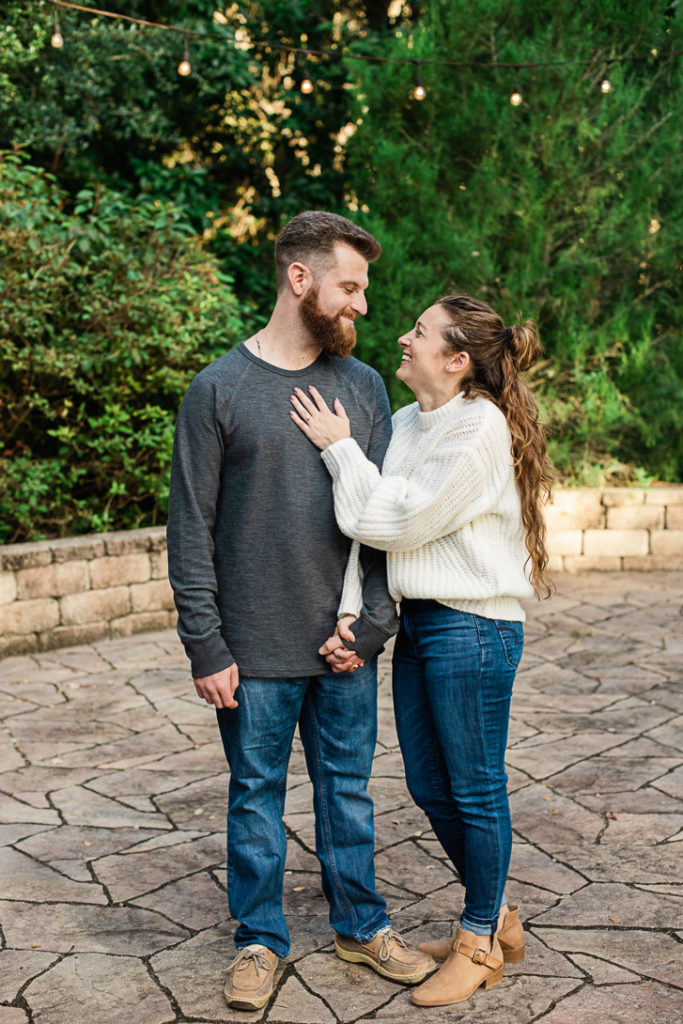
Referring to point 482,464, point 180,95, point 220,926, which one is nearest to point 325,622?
point 482,464

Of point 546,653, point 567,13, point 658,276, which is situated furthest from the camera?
point 658,276

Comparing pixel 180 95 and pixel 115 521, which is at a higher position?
pixel 180 95

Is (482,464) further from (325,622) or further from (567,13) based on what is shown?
(567,13)

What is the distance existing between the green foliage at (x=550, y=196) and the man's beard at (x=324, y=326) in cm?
546

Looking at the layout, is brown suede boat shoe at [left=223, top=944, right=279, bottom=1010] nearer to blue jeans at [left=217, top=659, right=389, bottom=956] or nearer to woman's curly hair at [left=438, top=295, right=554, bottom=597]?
blue jeans at [left=217, top=659, right=389, bottom=956]

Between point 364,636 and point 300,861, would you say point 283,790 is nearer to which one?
point 364,636

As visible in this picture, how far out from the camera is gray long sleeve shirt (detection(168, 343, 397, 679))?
8.00 feet

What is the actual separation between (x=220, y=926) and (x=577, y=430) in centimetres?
610

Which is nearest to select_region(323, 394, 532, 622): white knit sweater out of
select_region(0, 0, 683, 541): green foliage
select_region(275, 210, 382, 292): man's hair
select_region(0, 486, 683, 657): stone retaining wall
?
select_region(275, 210, 382, 292): man's hair

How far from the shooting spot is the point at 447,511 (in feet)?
7.80

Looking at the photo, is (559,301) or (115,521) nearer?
(115,521)

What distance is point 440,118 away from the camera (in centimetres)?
830

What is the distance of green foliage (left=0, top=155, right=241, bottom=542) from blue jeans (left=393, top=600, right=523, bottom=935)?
14.6 feet

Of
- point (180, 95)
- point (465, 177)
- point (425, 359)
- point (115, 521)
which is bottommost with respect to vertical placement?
point (115, 521)
